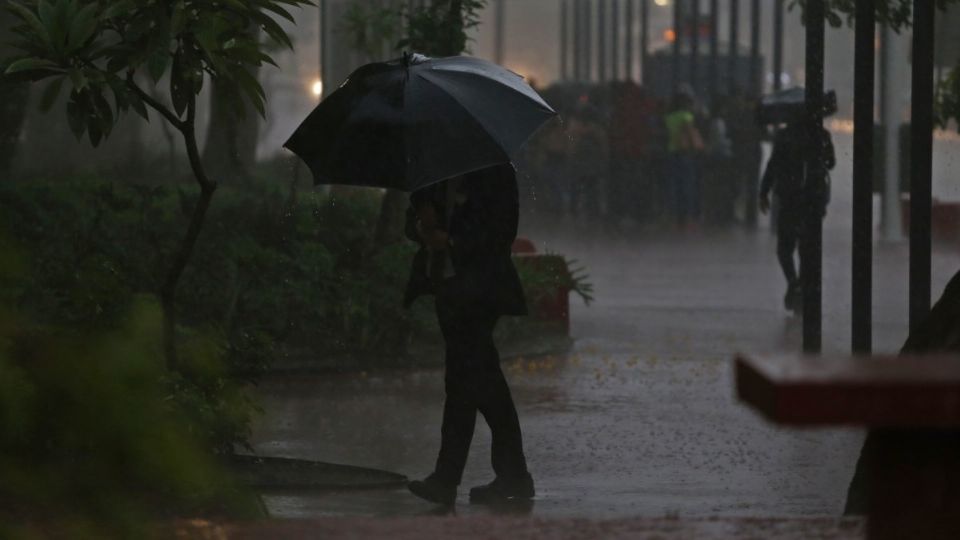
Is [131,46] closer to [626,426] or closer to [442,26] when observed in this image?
[626,426]

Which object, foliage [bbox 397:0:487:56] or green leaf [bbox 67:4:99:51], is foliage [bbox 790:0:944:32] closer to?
foliage [bbox 397:0:487:56]

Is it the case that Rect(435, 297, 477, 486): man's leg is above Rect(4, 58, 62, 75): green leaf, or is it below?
below

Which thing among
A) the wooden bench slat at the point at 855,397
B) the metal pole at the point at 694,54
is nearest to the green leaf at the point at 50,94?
the wooden bench slat at the point at 855,397

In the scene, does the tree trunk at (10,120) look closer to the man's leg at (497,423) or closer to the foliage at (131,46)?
the foliage at (131,46)

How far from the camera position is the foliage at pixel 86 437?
2.49 metres

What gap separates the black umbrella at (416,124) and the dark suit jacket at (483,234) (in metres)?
0.20

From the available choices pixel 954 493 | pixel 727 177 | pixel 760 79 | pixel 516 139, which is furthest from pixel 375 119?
pixel 760 79

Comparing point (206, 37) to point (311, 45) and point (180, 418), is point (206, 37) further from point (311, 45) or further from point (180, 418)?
point (311, 45)

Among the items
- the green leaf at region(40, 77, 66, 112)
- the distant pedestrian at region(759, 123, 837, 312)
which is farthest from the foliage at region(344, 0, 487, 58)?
the green leaf at region(40, 77, 66, 112)

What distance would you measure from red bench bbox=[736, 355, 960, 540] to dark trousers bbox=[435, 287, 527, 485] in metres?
3.79

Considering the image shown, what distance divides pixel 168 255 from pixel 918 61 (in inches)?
198

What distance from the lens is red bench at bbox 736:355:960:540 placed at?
275 cm

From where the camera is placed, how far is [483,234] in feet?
22.8

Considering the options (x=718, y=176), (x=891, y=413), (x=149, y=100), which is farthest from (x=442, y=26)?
(x=718, y=176)
